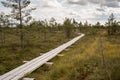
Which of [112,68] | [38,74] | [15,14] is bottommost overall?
[38,74]

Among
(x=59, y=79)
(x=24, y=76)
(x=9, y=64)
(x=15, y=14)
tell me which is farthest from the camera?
(x=15, y=14)

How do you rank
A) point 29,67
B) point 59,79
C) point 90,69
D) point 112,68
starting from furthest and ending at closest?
point 29,67
point 90,69
point 59,79
point 112,68

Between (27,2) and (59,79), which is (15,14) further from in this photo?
(59,79)

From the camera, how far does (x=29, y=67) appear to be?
1628 cm

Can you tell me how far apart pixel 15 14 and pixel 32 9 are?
9.00 ft

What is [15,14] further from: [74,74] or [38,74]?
[74,74]

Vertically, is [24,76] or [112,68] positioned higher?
[112,68]

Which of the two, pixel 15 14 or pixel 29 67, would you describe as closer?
pixel 29 67

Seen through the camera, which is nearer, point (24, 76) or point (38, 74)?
point (24, 76)

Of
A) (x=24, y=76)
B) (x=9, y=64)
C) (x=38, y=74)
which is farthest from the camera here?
(x=9, y=64)

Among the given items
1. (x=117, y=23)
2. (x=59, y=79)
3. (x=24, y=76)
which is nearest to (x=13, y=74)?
(x=24, y=76)

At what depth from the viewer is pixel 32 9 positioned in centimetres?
3162

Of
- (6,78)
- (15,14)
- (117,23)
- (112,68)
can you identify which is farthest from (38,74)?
(117,23)

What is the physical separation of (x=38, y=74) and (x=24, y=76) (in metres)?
1.51
